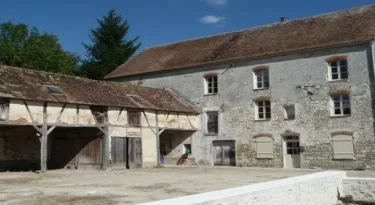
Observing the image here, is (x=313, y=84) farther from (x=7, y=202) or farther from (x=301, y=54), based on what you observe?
(x=7, y=202)

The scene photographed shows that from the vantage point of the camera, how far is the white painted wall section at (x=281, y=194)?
20.0 feet

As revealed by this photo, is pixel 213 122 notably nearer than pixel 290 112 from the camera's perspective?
No

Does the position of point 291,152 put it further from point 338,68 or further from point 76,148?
point 76,148

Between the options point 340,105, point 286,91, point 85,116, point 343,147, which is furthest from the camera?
point 286,91

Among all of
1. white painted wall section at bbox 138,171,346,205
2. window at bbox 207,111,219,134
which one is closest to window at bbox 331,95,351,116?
window at bbox 207,111,219,134

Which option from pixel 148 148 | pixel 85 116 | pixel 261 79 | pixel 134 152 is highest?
pixel 261 79

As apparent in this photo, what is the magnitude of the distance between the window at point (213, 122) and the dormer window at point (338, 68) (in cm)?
668

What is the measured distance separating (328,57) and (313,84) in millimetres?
1486

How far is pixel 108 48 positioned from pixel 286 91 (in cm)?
2023

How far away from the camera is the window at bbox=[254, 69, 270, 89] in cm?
2212

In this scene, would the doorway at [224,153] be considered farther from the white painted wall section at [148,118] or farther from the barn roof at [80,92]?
the white painted wall section at [148,118]

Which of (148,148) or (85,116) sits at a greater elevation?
(85,116)

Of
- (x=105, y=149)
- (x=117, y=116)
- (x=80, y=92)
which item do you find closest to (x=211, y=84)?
(x=117, y=116)

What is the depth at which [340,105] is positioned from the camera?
19828 millimetres
